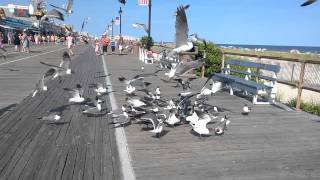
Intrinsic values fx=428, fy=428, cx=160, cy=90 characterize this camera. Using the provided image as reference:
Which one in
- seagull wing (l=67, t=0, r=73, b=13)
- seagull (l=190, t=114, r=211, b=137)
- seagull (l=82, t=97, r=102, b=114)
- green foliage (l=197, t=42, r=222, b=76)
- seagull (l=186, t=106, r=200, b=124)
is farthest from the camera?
green foliage (l=197, t=42, r=222, b=76)

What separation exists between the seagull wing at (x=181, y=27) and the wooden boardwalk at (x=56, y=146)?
2.35 metres

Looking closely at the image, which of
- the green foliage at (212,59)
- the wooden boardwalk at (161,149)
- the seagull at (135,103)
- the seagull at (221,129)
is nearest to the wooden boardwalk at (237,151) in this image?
the wooden boardwalk at (161,149)

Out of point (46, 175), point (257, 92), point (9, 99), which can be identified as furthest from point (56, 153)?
point (257, 92)

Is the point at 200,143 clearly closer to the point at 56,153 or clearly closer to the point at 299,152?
the point at 299,152

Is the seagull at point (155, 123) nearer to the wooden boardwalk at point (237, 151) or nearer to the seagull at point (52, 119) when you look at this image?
the wooden boardwalk at point (237, 151)

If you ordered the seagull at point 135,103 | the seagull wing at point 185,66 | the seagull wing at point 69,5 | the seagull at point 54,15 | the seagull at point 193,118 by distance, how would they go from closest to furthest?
the seagull at point 193,118 → the seagull at point 135,103 → the seagull wing at point 185,66 → the seagull at point 54,15 → the seagull wing at point 69,5

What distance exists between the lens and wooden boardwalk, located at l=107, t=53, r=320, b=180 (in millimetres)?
5586

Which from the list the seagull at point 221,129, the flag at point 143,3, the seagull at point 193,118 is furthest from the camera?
the flag at point 143,3

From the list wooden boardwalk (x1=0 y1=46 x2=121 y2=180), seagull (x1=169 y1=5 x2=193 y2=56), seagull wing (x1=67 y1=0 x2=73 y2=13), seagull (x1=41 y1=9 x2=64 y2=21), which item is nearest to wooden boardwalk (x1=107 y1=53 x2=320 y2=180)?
wooden boardwalk (x1=0 y1=46 x2=121 y2=180)

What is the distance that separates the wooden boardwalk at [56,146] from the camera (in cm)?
549

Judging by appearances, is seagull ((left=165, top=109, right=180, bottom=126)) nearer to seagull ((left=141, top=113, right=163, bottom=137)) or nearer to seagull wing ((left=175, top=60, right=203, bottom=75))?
seagull ((left=141, top=113, right=163, bottom=137))

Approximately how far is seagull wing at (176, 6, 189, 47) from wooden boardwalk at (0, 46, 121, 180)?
235 cm

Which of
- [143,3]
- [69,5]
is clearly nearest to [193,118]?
[69,5]

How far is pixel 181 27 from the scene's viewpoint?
929 centimetres
